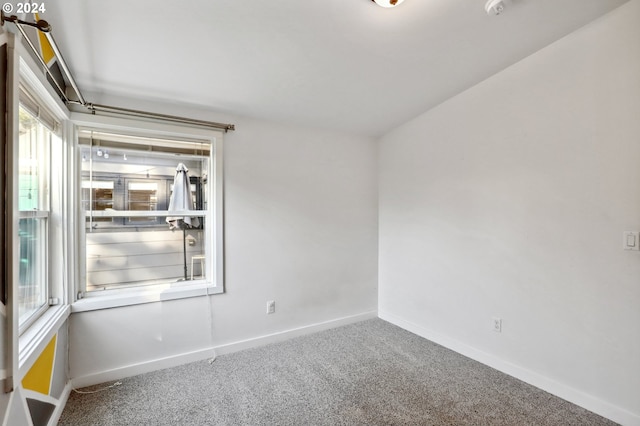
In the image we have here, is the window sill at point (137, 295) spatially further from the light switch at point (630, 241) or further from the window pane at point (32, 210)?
the light switch at point (630, 241)

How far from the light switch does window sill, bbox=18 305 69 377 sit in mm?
3326

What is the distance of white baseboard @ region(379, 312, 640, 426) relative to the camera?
6.11ft

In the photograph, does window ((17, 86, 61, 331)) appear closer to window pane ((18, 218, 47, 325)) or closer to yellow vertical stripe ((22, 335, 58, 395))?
window pane ((18, 218, 47, 325))

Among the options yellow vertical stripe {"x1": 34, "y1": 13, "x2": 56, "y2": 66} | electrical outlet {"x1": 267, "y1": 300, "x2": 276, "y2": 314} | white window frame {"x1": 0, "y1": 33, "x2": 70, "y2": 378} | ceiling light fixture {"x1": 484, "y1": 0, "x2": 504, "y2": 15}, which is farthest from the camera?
electrical outlet {"x1": 267, "y1": 300, "x2": 276, "y2": 314}

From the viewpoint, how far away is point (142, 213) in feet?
8.36

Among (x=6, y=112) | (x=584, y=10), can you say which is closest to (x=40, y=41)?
(x=6, y=112)

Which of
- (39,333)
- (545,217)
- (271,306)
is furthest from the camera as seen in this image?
→ (271,306)

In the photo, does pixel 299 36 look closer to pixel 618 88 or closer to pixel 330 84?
pixel 330 84

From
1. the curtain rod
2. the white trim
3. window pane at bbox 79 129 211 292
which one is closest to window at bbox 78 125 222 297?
window pane at bbox 79 129 211 292

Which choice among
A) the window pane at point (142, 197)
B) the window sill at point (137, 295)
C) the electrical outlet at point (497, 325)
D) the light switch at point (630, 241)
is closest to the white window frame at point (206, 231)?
the window sill at point (137, 295)

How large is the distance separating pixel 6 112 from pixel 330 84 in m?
2.00

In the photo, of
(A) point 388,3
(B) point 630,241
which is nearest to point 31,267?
(A) point 388,3

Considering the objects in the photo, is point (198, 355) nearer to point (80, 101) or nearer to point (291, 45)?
point (80, 101)

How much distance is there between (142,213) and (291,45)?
72.0 inches
